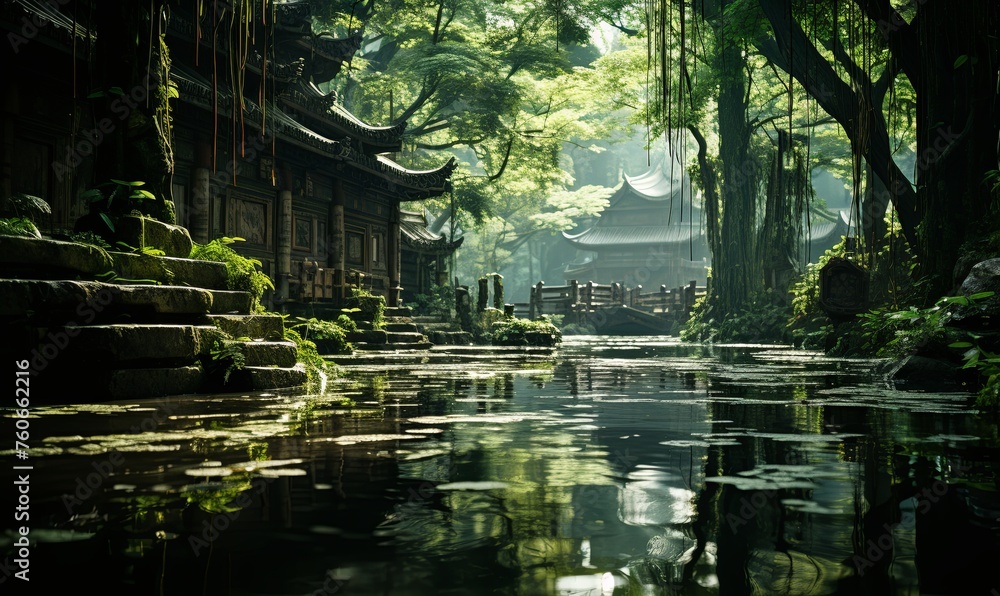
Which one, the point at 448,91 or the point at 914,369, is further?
the point at 448,91

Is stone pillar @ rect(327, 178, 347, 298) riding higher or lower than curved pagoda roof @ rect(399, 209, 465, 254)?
lower

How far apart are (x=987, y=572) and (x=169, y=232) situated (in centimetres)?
659

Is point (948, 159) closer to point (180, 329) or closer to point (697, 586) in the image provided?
point (180, 329)

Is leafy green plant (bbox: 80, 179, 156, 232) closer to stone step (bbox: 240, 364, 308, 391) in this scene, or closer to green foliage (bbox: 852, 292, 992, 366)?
stone step (bbox: 240, 364, 308, 391)

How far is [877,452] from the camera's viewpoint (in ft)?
10.4

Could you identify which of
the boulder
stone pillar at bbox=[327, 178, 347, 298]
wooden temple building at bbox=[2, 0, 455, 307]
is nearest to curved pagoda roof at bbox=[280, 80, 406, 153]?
wooden temple building at bbox=[2, 0, 455, 307]

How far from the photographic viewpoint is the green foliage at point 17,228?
5.49 meters

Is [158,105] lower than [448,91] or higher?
lower

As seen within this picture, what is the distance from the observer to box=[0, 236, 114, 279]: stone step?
5189 mm

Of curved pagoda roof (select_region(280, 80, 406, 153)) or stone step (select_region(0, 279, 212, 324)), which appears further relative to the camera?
curved pagoda roof (select_region(280, 80, 406, 153))

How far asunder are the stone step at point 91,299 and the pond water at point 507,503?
0.95 meters

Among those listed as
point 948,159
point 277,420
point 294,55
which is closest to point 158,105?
point 277,420

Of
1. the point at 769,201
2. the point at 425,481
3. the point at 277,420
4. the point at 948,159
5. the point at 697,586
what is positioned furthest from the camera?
the point at 769,201

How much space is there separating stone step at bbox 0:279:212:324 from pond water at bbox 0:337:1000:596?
954 mm
